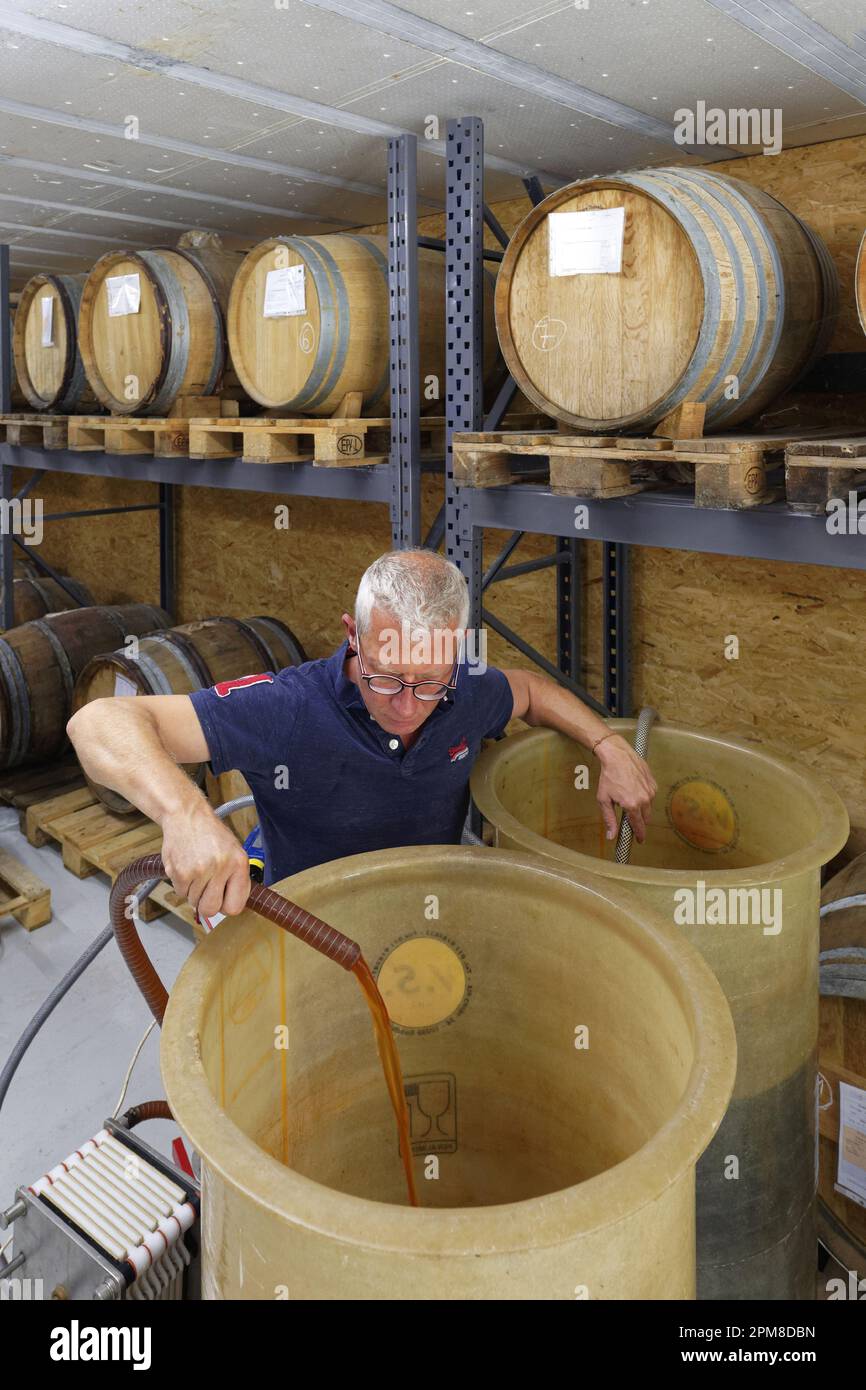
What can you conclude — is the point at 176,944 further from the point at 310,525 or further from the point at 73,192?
the point at 73,192

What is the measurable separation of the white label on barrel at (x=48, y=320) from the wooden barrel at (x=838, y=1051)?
514 cm

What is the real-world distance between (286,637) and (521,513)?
267cm

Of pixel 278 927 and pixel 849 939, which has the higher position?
pixel 278 927

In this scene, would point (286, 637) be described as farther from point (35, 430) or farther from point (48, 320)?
point (48, 320)

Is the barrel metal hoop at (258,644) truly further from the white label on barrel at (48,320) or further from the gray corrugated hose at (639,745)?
the gray corrugated hose at (639,745)

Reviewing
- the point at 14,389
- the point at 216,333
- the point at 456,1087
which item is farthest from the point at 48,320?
the point at 456,1087

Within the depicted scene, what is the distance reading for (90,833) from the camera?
511 cm

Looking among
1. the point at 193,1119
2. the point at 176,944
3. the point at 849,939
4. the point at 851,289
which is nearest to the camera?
the point at 193,1119

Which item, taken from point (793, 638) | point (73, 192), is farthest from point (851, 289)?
point (73, 192)

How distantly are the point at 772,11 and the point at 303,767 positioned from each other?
90.5 inches

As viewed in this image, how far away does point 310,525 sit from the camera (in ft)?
20.1

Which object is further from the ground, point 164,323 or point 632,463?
point 164,323

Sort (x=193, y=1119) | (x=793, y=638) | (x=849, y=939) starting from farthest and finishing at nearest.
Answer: (x=793, y=638) → (x=849, y=939) → (x=193, y=1119)
